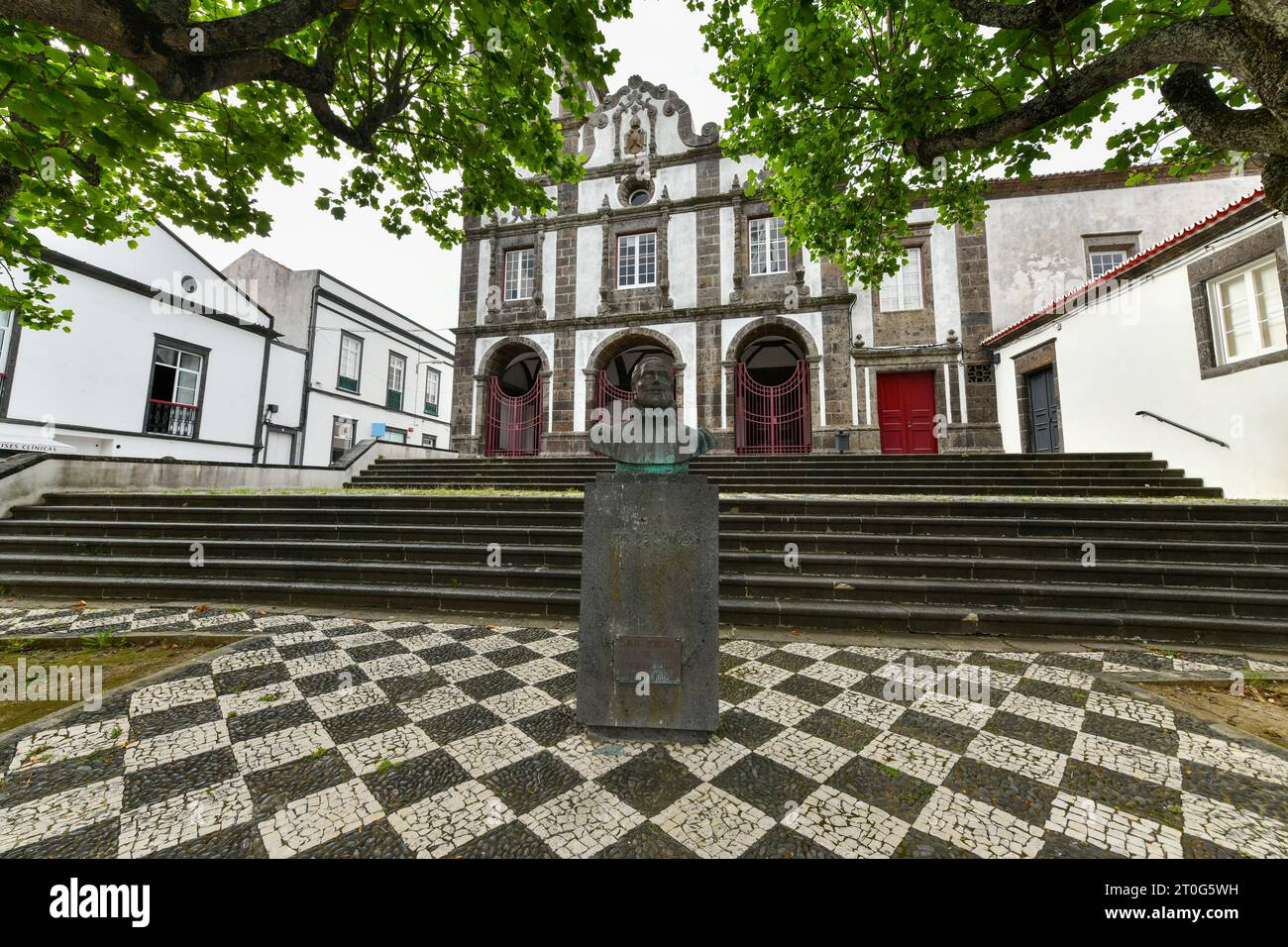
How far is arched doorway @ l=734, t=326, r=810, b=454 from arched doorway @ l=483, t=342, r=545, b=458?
574 centimetres

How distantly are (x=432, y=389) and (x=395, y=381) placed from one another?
2.46m

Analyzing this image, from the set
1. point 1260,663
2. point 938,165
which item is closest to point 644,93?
point 938,165

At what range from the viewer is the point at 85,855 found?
61.5 inches

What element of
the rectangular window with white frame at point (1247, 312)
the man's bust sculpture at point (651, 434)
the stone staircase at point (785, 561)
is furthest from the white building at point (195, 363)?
the rectangular window with white frame at point (1247, 312)

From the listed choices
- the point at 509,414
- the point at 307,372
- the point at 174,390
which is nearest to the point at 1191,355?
the point at 509,414

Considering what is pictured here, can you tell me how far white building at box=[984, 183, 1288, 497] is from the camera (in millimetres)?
5969

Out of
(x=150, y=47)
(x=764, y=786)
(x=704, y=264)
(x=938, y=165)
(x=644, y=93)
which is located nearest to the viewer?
(x=764, y=786)

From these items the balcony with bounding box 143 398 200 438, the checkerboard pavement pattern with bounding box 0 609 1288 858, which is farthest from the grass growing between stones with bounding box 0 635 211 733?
the balcony with bounding box 143 398 200 438

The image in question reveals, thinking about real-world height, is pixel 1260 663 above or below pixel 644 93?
Answer: below

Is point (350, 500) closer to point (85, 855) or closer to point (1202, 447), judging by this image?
point (85, 855)

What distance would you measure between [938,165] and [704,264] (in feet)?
24.2

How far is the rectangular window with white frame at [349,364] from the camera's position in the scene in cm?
1731

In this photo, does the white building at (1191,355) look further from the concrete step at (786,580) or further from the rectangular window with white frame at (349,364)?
the rectangular window with white frame at (349,364)
